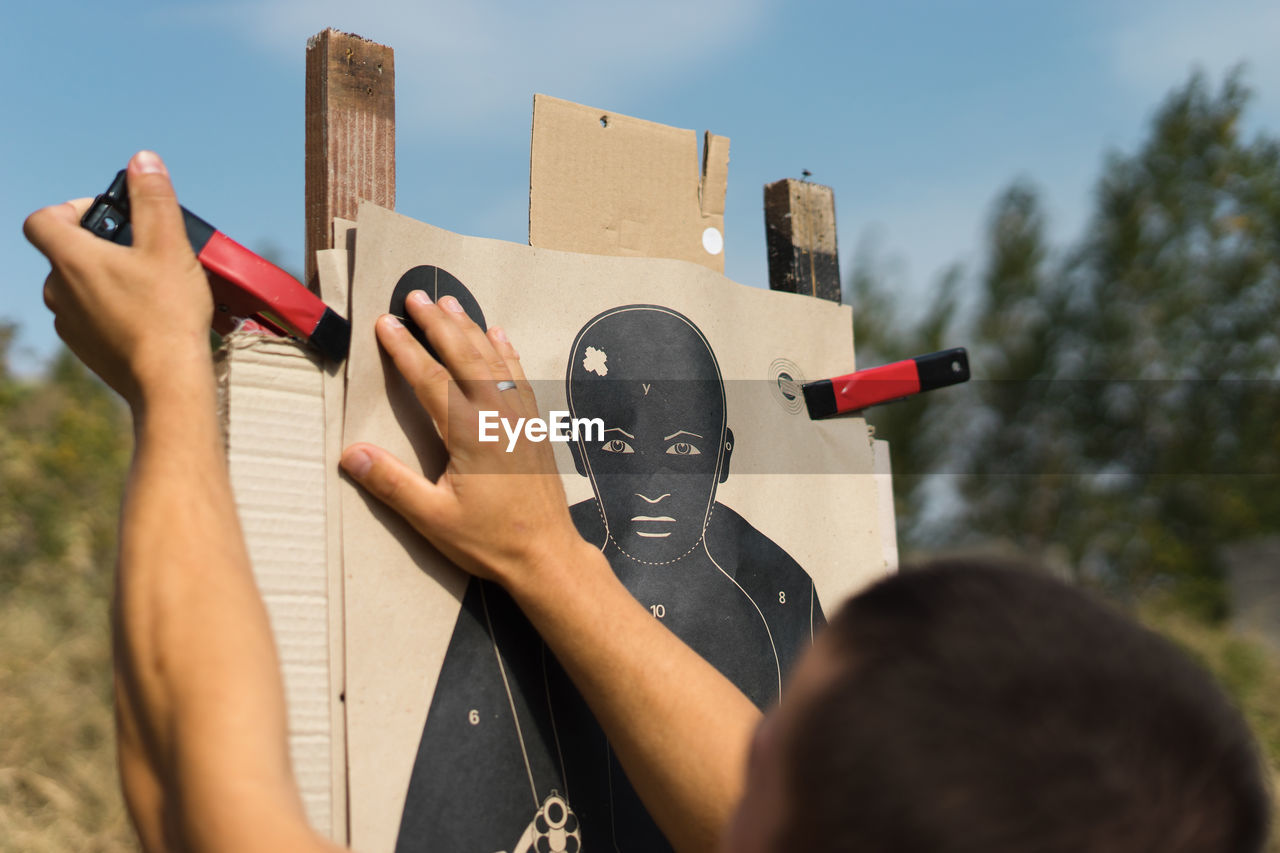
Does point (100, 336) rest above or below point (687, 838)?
above

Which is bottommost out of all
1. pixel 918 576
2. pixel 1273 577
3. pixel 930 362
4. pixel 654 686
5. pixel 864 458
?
pixel 1273 577

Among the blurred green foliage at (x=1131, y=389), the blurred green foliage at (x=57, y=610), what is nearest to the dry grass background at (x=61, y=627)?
the blurred green foliage at (x=57, y=610)

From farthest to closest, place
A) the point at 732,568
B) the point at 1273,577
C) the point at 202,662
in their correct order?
the point at 1273,577
the point at 732,568
the point at 202,662

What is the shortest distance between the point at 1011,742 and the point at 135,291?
2.23 feet

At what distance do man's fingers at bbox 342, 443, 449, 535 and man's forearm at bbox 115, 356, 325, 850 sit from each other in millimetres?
193

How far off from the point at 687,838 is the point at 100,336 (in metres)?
0.67

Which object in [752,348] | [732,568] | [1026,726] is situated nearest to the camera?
[1026,726]

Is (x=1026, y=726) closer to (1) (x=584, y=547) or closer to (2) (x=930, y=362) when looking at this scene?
(1) (x=584, y=547)

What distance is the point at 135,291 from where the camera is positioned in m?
0.70

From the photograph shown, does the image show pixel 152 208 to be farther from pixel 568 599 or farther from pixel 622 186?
pixel 622 186

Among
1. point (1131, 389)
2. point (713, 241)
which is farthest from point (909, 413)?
point (713, 241)

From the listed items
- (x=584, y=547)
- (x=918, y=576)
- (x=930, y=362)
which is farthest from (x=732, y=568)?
(x=918, y=576)

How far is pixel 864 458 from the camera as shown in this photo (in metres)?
1.36

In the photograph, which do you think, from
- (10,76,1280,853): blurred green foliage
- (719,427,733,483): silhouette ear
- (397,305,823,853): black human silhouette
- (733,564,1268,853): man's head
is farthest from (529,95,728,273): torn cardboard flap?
(10,76,1280,853): blurred green foliage
